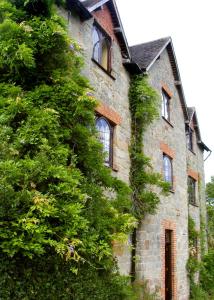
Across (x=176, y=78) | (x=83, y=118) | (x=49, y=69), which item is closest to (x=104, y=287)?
(x=83, y=118)

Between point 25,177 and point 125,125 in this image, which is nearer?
point 25,177

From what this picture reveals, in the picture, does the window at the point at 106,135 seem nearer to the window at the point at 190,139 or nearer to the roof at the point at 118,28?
the roof at the point at 118,28

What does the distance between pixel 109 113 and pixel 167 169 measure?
5351 millimetres

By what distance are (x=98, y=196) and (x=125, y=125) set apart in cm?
440

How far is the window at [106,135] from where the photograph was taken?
10.5m

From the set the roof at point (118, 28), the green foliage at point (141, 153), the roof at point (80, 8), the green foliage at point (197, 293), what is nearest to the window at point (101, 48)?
the roof at point (118, 28)

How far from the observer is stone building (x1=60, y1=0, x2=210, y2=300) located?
10516mm

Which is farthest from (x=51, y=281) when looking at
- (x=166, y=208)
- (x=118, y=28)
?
(x=118, y=28)

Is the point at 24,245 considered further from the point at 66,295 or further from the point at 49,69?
the point at 49,69

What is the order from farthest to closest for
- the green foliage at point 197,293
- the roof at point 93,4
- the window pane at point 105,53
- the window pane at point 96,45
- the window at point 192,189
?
the window at point 192,189, the green foliage at point 197,293, the window pane at point 105,53, the window pane at point 96,45, the roof at point 93,4

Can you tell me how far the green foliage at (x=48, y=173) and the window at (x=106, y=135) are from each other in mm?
1976

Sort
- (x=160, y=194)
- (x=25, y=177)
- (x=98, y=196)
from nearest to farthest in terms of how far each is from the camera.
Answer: (x=25, y=177) → (x=98, y=196) → (x=160, y=194)

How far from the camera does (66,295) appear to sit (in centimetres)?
676

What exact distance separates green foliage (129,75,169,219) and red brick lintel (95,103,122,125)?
108cm
